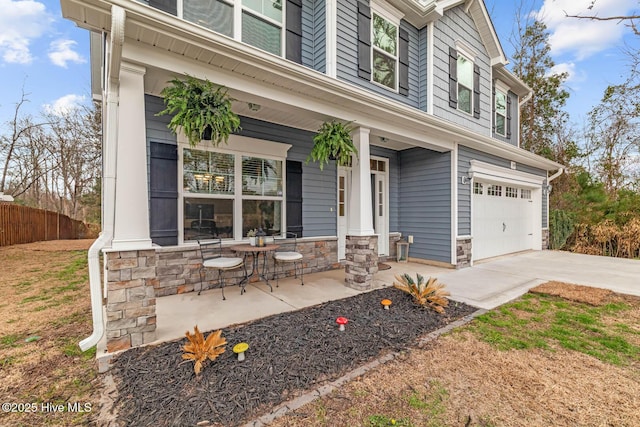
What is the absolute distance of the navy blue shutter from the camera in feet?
12.8

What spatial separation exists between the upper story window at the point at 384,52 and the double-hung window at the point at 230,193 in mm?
2841

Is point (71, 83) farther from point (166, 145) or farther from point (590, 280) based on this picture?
point (590, 280)

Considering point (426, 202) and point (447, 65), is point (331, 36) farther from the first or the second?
point (426, 202)

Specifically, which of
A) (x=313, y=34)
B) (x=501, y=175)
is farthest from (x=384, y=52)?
(x=501, y=175)

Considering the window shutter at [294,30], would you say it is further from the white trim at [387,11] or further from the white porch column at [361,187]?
the white porch column at [361,187]

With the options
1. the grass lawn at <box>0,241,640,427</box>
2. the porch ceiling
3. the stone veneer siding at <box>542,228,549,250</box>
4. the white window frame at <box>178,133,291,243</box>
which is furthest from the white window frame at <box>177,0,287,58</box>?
the stone veneer siding at <box>542,228,549,250</box>

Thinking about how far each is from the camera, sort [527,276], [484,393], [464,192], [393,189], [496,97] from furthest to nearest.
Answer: [496,97], [393,189], [464,192], [527,276], [484,393]

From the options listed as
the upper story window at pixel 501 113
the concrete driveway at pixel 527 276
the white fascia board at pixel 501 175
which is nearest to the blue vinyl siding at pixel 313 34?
the white fascia board at pixel 501 175

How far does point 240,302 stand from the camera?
3.76 m

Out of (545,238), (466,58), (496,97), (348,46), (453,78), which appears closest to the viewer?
(348,46)

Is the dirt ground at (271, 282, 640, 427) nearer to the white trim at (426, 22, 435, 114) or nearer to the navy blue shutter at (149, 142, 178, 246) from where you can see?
the navy blue shutter at (149, 142, 178, 246)

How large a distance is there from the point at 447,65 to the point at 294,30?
3.89m

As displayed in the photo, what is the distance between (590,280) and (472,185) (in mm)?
2758

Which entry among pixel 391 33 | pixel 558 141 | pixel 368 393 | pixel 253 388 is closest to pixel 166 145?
pixel 253 388
